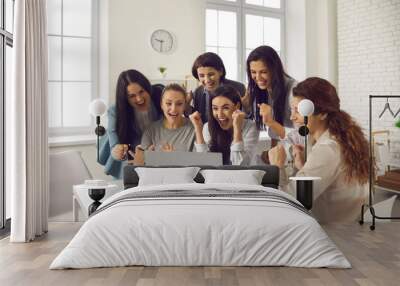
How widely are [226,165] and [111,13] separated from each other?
2.42 m

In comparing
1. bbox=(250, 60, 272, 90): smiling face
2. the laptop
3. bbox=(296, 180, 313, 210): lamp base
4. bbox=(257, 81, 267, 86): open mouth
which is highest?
bbox=(250, 60, 272, 90): smiling face

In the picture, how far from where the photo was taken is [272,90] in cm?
767

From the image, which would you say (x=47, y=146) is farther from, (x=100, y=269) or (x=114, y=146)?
(x=100, y=269)

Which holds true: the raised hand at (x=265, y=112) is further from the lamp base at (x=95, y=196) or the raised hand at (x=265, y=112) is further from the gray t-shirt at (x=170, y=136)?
the lamp base at (x=95, y=196)

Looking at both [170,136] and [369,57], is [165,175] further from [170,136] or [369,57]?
[369,57]

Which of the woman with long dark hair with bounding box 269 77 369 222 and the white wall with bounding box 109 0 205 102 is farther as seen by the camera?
the white wall with bounding box 109 0 205 102

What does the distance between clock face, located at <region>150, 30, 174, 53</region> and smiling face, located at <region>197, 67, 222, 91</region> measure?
50 centimetres

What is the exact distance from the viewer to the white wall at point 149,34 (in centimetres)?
767

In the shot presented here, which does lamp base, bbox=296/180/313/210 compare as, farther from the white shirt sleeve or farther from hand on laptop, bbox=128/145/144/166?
hand on laptop, bbox=128/145/144/166

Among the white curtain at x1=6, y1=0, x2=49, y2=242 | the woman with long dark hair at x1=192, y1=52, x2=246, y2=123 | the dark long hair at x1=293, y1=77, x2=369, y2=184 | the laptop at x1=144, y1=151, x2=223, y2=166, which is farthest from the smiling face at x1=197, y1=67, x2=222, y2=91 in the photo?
the white curtain at x1=6, y1=0, x2=49, y2=242

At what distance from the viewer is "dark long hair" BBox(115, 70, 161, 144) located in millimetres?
7707

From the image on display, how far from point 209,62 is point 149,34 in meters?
0.85

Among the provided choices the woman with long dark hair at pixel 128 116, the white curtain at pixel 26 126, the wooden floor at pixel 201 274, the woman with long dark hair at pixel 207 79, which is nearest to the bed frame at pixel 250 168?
the woman with long dark hair at pixel 128 116

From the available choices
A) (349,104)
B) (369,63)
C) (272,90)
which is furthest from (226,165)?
(369,63)
